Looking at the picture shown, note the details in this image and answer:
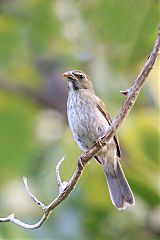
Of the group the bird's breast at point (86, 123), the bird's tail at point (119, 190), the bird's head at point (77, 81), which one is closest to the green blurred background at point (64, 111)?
the bird's tail at point (119, 190)

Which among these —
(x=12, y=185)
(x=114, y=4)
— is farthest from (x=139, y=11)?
(x=12, y=185)

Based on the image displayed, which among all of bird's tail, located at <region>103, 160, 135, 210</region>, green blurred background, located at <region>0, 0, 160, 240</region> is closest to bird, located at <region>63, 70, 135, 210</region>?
bird's tail, located at <region>103, 160, 135, 210</region>

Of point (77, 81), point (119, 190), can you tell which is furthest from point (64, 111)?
point (119, 190)

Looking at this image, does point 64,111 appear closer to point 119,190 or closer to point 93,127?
point 119,190

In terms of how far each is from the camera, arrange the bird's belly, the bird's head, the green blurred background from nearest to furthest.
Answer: the bird's belly < the bird's head < the green blurred background

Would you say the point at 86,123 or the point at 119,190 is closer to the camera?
the point at 86,123

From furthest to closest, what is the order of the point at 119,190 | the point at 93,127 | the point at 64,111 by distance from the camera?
the point at 64,111, the point at 119,190, the point at 93,127

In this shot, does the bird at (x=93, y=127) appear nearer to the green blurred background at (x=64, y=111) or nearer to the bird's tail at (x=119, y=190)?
the bird's tail at (x=119, y=190)

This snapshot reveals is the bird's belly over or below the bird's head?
below

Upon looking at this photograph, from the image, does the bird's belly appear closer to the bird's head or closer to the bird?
the bird
